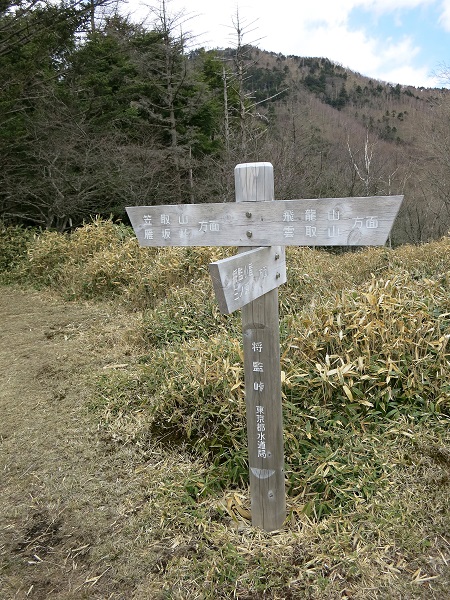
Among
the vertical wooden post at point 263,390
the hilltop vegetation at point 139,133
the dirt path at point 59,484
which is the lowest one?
the dirt path at point 59,484

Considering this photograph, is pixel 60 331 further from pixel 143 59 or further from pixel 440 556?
pixel 143 59

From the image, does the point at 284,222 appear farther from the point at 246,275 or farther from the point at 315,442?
the point at 315,442

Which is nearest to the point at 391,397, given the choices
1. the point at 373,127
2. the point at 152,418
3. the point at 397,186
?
the point at 152,418

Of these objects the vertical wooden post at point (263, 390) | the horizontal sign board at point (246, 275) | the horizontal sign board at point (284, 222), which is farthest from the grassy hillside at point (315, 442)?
the horizontal sign board at point (284, 222)

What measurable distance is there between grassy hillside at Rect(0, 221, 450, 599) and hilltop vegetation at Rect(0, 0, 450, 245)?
241 inches

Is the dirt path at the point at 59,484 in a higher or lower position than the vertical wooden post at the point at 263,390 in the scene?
lower

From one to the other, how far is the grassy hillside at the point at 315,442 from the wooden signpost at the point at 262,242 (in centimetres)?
26

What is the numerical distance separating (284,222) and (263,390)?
75cm

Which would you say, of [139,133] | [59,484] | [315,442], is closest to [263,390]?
[315,442]

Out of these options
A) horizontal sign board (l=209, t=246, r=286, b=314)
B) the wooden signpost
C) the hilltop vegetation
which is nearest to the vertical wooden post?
the wooden signpost

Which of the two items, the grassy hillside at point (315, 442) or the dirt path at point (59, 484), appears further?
the dirt path at point (59, 484)

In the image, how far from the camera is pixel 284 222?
6.17ft

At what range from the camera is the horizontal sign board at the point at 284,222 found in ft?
5.77

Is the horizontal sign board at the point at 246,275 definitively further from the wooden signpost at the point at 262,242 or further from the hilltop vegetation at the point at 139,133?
the hilltop vegetation at the point at 139,133
